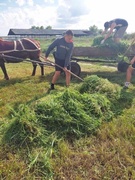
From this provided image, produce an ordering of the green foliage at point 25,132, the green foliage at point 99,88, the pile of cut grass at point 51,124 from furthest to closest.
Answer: the green foliage at point 99,88 < the green foliage at point 25,132 < the pile of cut grass at point 51,124

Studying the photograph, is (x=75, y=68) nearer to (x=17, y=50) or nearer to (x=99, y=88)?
(x=17, y=50)

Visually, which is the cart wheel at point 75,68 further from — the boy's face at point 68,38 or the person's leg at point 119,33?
the person's leg at point 119,33

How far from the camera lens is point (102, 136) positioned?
3477 mm

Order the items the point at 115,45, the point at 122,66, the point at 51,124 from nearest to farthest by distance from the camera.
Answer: the point at 51,124, the point at 122,66, the point at 115,45

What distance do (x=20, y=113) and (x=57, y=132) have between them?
0.68 m

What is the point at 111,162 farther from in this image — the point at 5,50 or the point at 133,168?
the point at 5,50

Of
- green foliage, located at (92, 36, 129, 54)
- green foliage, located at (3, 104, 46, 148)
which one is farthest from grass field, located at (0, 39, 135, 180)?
green foliage, located at (92, 36, 129, 54)

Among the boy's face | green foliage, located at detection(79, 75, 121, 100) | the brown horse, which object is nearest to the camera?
green foliage, located at detection(79, 75, 121, 100)

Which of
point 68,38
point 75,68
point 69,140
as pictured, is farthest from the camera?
point 75,68

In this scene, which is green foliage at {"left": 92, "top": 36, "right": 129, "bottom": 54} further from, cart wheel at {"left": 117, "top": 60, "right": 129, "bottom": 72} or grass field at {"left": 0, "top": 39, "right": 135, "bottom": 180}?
grass field at {"left": 0, "top": 39, "right": 135, "bottom": 180}

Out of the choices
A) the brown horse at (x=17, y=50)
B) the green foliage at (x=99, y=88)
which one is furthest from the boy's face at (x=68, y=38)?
the brown horse at (x=17, y=50)

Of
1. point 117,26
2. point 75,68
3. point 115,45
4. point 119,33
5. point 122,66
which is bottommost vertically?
point 122,66

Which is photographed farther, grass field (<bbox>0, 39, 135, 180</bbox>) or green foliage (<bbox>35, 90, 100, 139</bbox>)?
green foliage (<bbox>35, 90, 100, 139</bbox>)

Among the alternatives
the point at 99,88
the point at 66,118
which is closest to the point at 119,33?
the point at 99,88
